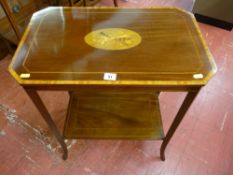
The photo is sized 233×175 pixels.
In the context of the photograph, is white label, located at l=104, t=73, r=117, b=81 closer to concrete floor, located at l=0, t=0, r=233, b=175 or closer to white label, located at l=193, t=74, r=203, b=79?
white label, located at l=193, t=74, r=203, b=79

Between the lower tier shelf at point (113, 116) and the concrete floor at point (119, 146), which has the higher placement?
the lower tier shelf at point (113, 116)

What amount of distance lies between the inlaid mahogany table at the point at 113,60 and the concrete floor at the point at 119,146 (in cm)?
11

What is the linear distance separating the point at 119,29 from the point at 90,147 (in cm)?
80

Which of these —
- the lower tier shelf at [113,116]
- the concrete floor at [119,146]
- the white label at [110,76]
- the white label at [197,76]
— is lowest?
the concrete floor at [119,146]

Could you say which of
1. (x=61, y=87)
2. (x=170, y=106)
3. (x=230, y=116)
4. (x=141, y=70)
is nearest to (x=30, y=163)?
(x=61, y=87)

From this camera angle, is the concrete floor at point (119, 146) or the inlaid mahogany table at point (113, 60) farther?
the concrete floor at point (119, 146)

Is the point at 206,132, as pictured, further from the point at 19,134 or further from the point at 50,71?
the point at 19,134

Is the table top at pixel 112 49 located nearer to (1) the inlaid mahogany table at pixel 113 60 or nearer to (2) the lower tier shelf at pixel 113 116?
(1) the inlaid mahogany table at pixel 113 60

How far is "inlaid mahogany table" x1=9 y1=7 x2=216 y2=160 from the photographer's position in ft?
2.20

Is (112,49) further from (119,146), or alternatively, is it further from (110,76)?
(119,146)

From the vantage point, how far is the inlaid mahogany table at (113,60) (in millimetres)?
669

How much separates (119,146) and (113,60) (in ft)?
2.34

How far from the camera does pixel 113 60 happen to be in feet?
2.44

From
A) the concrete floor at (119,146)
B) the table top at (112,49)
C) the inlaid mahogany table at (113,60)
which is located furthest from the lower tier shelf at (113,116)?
the table top at (112,49)
